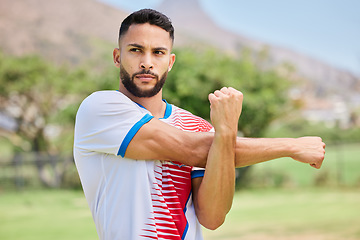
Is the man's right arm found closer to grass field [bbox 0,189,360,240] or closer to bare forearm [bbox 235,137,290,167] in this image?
bare forearm [bbox 235,137,290,167]

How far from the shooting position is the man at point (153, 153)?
1.47 metres

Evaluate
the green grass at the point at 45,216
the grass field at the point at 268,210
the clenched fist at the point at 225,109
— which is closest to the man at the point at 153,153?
the clenched fist at the point at 225,109

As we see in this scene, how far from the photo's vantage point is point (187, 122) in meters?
1.69

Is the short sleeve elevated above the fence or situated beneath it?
situated beneath

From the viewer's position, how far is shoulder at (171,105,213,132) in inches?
65.2

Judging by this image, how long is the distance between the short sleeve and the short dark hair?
241mm

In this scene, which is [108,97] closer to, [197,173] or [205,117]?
[197,173]

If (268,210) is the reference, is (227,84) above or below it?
above

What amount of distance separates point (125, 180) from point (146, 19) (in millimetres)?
556

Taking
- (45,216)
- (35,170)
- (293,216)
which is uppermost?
(35,170)

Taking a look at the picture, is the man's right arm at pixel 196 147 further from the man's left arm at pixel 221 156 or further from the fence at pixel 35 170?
the fence at pixel 35 170

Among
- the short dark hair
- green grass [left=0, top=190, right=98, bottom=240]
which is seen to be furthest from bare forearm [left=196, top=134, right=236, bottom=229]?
green grass [left=0, top=190, right=98, bottom=240]

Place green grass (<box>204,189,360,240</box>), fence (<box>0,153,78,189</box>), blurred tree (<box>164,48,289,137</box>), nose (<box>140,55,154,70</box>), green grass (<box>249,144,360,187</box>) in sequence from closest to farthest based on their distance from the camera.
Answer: nose (<box>140,55,154,70</box>) → green grass (<box>204,189,360,240</box>) → blurred tree (<box>164,48,289,137</box>) → green grass (<box>249,144,360,187</box>) → fence (<box>0,153,78,189</box>)

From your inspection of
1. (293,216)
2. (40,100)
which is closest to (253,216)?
(293,216)
